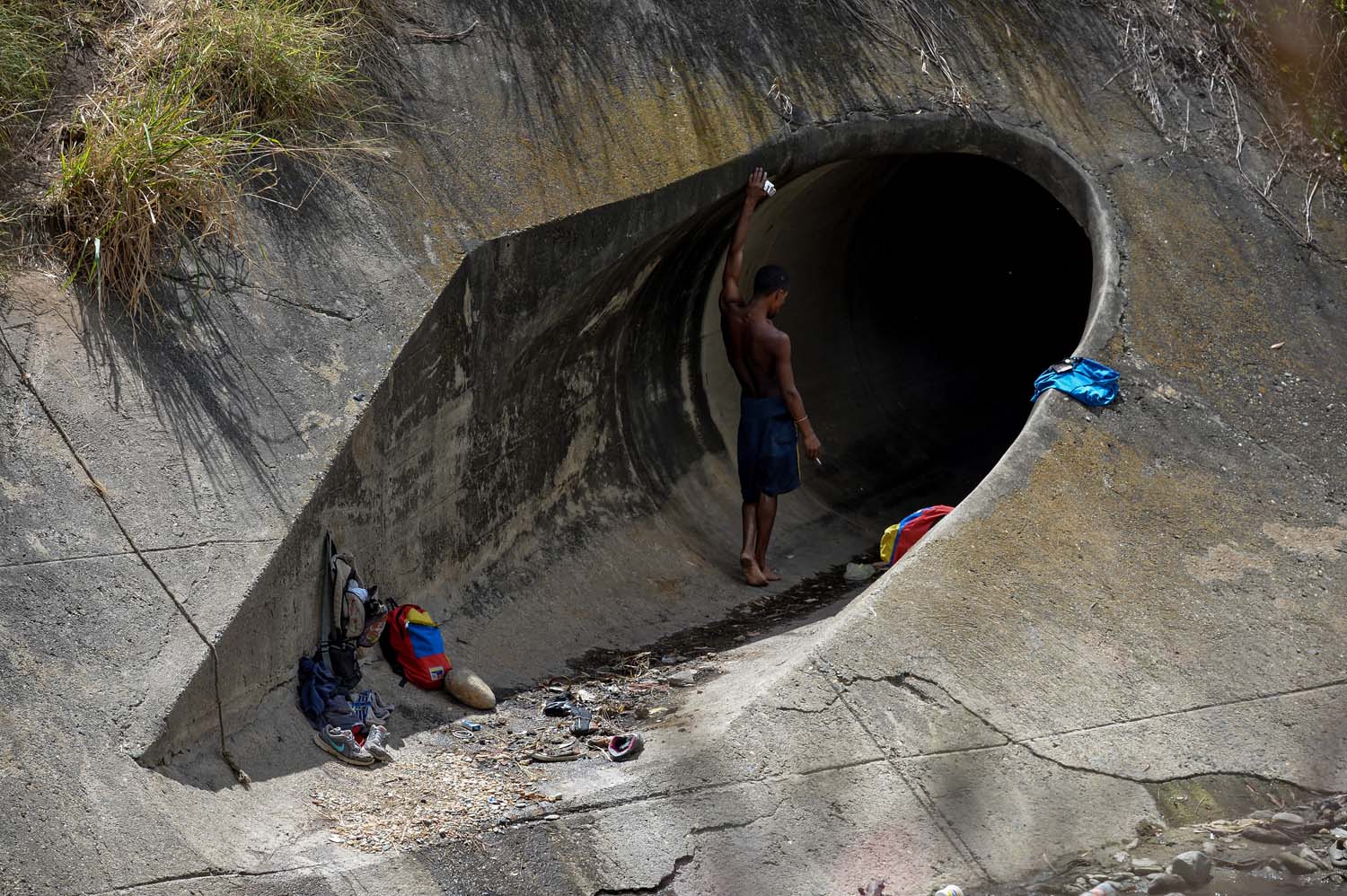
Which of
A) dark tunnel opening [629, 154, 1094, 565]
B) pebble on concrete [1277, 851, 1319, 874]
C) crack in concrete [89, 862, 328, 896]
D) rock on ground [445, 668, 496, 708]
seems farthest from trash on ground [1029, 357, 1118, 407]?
crack in concrete [89, 862, 328, 896]

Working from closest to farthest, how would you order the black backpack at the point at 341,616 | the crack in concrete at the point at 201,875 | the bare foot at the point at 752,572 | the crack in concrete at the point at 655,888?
the crack in concrete at the point at 201,875 → the crack in concrete at the point at 655,888 → the black backpack at the point at 341,616 → the bare foot at the point at 752,572

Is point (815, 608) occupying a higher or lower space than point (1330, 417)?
lower

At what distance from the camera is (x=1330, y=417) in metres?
6.37

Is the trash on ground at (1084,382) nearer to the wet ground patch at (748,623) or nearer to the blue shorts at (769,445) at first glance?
the blue shorts at (769,445)

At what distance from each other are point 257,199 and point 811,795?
10.9ft

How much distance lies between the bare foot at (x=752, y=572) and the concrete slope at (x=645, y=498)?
160 millimetres

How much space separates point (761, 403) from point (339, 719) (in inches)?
129

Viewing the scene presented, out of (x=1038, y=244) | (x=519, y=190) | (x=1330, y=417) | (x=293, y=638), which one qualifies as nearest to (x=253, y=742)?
(x=293, y=638)

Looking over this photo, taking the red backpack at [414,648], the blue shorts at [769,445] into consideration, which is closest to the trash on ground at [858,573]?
the blue shorts at [769,445]

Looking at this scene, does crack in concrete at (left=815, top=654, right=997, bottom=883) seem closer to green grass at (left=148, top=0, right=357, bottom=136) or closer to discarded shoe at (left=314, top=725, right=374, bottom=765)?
discarded shoe at (left=314, top=725, right=374, bottom=765)

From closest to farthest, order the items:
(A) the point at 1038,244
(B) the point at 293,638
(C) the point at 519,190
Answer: (B) the point at 293,638, (C) the point at 519,190, (A) the point at 1038,244

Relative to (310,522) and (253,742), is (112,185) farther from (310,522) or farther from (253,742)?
(253,742)

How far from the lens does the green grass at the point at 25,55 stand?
5.59 m

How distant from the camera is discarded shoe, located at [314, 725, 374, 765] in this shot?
4.82 m
